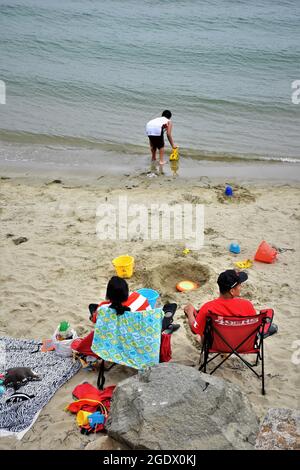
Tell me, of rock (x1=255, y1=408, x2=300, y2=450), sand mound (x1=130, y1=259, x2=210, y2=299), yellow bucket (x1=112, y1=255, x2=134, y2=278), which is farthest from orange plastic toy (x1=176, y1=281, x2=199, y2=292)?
rock (x1=255, y1=408, x2=300, y2=450)

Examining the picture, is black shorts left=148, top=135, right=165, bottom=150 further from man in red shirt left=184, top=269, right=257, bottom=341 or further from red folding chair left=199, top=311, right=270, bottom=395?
red folding chair left=199, top=311, right=270, bottom=395

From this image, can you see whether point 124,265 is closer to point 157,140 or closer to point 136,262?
point 136,262

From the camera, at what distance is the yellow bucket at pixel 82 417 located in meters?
3.61

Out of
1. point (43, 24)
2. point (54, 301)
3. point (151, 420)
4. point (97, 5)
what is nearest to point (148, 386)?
point (151, 420)

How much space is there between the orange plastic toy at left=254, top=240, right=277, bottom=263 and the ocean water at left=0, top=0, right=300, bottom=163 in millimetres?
5459

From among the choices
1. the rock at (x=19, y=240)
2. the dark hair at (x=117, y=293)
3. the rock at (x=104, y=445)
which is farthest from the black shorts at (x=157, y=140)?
the rock at (x=104, y=445)

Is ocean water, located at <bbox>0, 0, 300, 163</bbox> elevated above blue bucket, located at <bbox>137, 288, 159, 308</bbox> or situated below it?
above

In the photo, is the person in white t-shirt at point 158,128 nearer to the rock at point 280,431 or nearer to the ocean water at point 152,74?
the ocean water at point 152,74

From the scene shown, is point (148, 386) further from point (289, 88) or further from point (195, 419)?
point (289, 88)

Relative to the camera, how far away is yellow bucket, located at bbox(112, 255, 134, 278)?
5.77 metres

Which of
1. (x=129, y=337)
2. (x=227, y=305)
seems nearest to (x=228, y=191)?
(x=227, y=305)

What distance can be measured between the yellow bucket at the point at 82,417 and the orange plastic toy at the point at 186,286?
2301 mm

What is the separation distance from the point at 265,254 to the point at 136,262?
5.93ft

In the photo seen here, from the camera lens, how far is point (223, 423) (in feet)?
10.5
